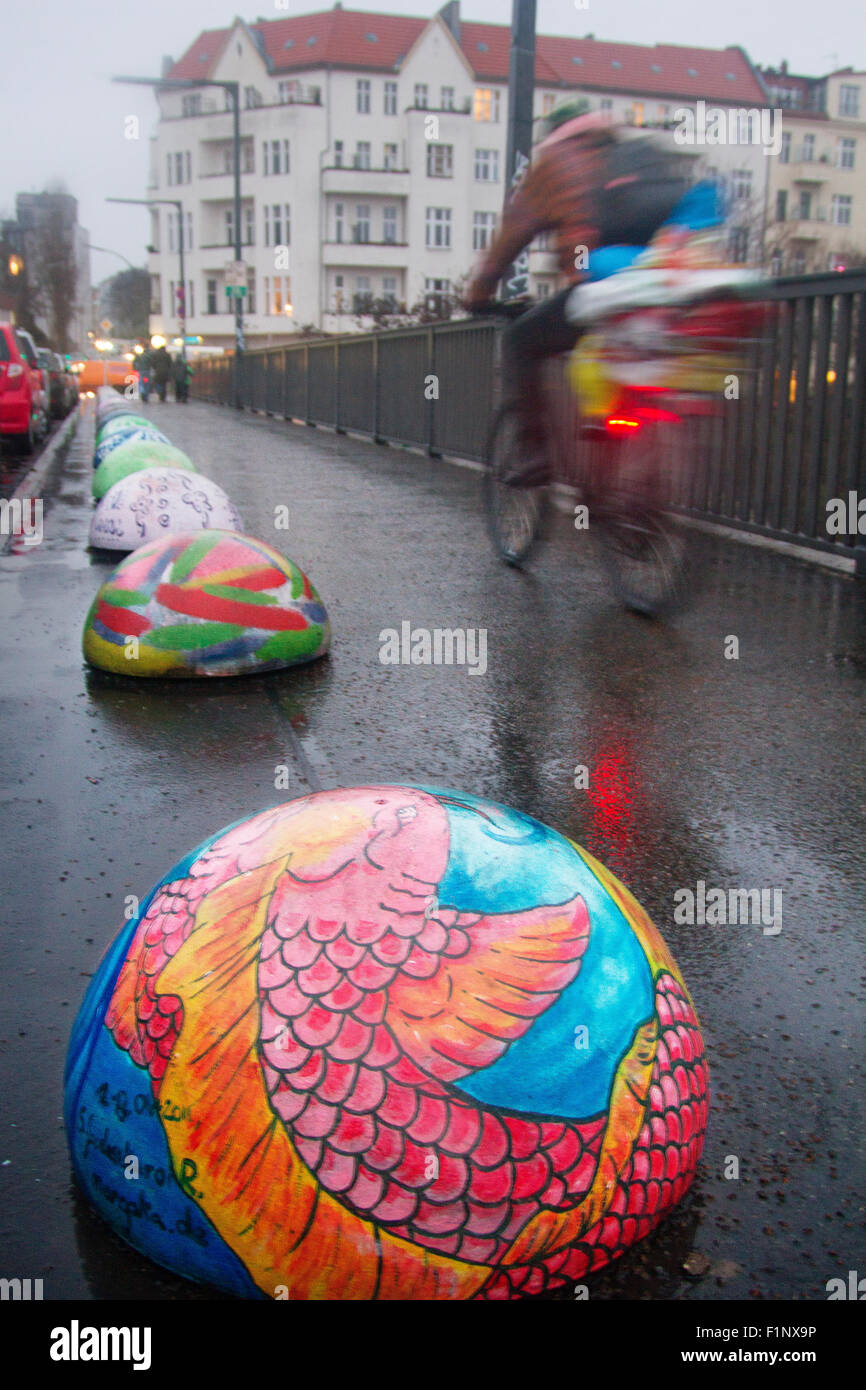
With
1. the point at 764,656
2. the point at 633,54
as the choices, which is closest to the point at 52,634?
the point at 764,656

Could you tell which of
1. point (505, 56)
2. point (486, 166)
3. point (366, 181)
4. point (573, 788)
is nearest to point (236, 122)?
point (573, 788)

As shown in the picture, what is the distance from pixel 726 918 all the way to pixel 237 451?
16.6 meters

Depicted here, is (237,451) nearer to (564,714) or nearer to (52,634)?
(52,634)

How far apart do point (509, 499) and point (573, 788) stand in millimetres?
3847

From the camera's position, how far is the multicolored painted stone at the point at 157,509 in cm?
834

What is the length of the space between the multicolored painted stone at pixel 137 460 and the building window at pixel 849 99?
9470 centimetres

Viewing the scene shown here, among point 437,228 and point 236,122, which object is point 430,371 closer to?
point 236,122

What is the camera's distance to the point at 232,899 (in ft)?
7.02

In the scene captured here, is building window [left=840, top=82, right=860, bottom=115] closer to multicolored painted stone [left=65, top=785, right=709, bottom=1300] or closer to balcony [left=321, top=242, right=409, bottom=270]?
balcony [left=321, top=242, right=409, bottom=270]

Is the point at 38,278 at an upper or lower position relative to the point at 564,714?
upper

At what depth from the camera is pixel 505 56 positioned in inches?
3376

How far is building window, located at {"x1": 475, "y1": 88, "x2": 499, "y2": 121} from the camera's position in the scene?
3231 inches

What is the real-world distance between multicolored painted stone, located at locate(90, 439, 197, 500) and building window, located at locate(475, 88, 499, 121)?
260 ft

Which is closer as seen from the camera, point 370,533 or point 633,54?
point 370,533
